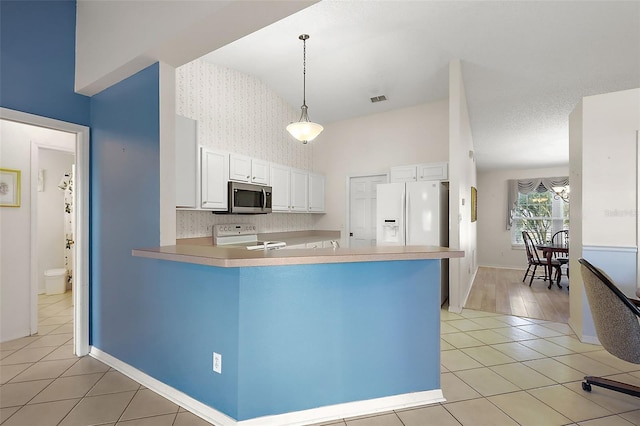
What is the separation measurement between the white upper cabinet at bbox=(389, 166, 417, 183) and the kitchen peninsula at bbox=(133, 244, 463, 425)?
3081 mm

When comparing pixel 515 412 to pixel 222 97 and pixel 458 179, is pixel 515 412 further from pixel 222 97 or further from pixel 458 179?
pixel 222 97

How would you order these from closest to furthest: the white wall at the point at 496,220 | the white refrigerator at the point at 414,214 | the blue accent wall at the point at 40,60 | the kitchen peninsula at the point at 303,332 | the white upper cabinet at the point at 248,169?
the kitchen peninsula at the point at 303,332 → the blue accent wall at the point at 40,60 → the white upper cabinet at the point at 248,169 → the white refrigerator at the point at 414,214 → the white wall at the point at 496,220

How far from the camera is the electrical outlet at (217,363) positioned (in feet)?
5.95

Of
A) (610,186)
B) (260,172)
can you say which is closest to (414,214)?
(610,186)

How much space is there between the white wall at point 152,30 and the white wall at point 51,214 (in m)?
3.15

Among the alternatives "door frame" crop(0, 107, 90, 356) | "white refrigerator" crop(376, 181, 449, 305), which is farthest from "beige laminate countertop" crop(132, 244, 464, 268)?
"white refrigerator" crop(376, 181, 449, 305)

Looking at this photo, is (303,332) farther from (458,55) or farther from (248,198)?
(458,55)

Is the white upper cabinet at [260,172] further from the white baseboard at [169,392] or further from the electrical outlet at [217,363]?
the electrical outlet at [217,363]

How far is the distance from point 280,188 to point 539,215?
689 cm

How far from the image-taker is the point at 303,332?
6.01 feet

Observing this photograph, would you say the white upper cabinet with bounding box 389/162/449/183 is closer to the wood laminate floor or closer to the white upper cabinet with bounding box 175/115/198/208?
the wood laminate floor

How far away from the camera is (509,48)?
141 inches

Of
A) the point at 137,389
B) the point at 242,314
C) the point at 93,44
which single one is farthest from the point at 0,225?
the point at 242,314

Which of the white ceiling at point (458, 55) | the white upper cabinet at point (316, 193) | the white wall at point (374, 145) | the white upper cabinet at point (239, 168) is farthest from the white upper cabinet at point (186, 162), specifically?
the white wall at point (374, 145)
